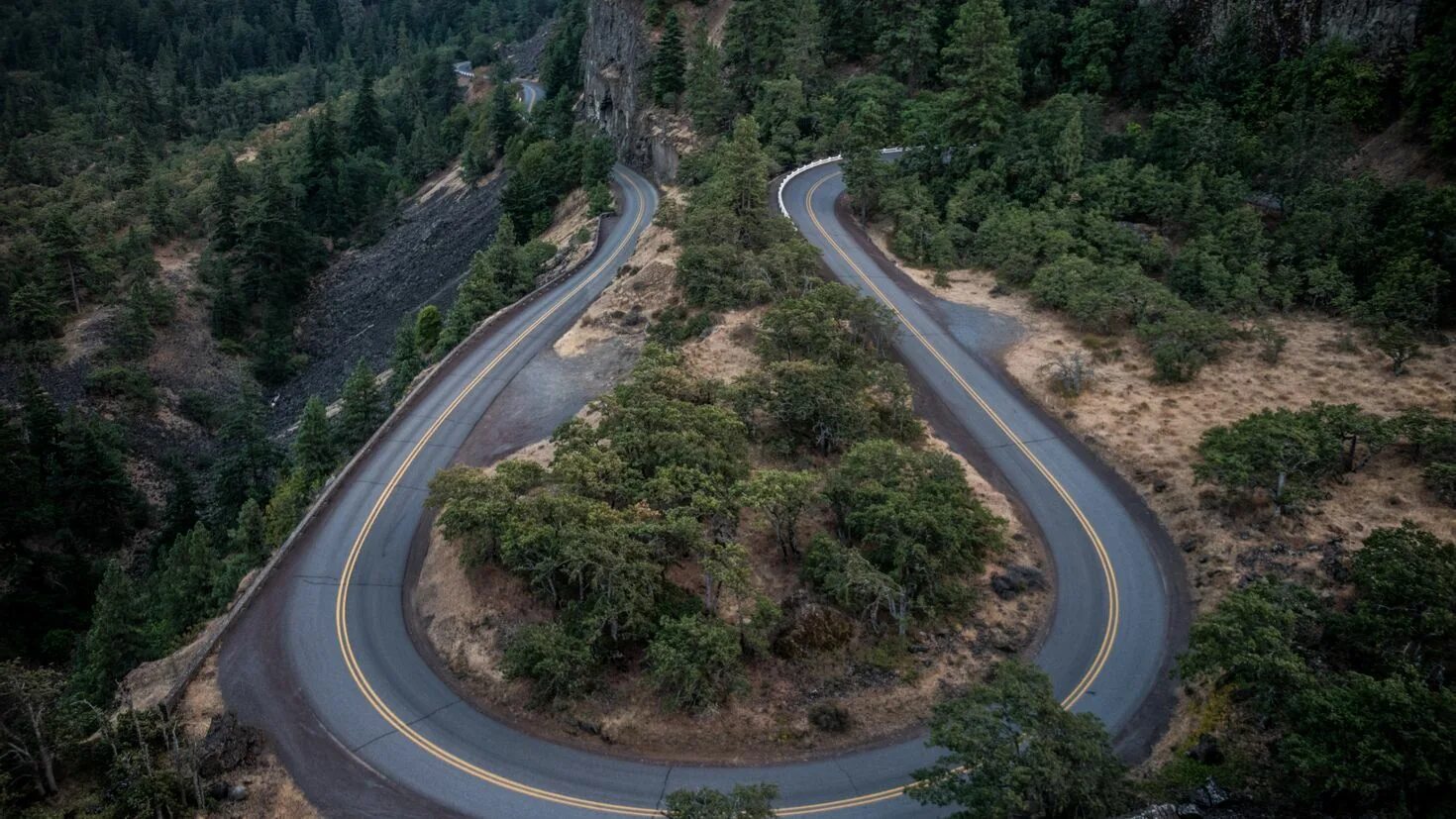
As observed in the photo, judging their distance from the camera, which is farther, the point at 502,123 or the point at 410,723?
the point at 502,123

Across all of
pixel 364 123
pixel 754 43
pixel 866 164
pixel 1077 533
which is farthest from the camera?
pixel 364 123

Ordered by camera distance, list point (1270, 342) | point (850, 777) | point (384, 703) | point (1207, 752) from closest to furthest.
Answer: point (1207, 752) → point (850, 777) → point (384, 703) → point (1270, 342)

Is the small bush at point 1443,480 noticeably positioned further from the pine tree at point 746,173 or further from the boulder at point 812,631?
the pine tree at point 746,173

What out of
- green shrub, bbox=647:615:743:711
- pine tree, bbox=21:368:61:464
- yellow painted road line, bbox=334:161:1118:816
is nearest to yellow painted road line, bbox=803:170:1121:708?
yellow painted road line, bbox=334:161:1118:816

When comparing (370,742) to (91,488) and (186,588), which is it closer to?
(186,588)

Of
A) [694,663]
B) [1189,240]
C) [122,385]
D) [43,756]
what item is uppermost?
[1189,240]

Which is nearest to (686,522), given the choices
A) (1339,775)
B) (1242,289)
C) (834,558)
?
(834,558)

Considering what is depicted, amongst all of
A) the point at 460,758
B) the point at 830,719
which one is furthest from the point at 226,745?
the point at 830,719
